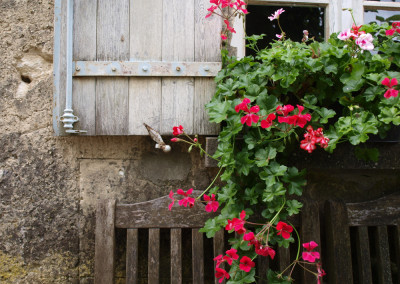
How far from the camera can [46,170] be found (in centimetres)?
171

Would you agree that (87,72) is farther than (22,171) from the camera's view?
No

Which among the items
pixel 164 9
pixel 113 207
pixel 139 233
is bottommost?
pixel 139 233

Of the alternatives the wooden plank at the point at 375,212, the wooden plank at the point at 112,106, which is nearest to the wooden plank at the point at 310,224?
the wooden plank at the point at 375,212

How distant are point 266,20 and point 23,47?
117 cm

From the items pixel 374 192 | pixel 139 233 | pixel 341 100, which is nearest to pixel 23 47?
pixel 139 233

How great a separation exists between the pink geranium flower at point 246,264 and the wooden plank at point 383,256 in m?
0.67

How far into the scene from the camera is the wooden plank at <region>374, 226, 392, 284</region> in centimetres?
159

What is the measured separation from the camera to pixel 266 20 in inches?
73.0

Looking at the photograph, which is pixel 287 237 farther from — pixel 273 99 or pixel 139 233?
pixel 139 233

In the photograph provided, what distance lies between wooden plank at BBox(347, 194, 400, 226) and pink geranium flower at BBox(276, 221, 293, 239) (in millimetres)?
446

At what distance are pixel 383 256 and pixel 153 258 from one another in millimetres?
987

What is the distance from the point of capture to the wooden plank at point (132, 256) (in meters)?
1.56

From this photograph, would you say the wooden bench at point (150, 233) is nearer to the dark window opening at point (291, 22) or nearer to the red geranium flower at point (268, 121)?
the red geranium flower at point (268, 121)

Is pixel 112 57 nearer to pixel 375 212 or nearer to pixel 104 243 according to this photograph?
pixel 104 243
